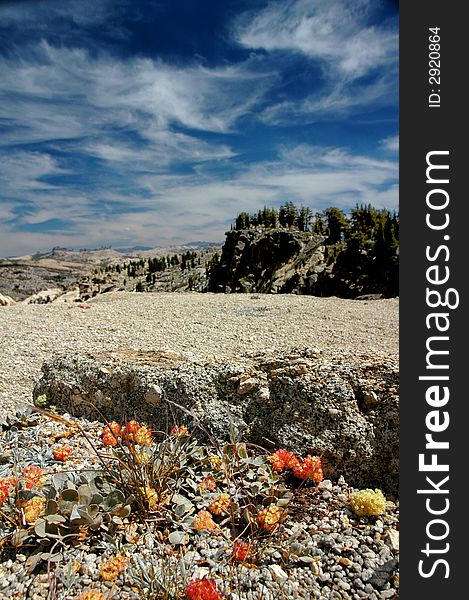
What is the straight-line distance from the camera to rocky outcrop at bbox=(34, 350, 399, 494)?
296 cm

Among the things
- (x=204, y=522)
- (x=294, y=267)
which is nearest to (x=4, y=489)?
(x=204, y=522)

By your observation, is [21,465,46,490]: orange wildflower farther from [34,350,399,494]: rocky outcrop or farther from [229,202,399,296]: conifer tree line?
[229,202,399,296]: conifer tree line

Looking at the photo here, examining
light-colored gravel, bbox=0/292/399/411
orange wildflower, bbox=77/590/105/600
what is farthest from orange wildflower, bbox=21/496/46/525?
light-colored gravel, bbox=0/292/399/411

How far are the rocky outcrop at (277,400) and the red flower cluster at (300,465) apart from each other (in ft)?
0.73

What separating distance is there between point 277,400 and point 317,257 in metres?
23.3

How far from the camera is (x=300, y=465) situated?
9.12ft

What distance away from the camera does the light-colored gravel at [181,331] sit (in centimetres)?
609

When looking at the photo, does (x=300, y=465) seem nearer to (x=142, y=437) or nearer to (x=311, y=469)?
(x=311, y=469)

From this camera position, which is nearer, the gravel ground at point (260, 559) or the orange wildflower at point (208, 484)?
the gravel ground at point (260, 559)

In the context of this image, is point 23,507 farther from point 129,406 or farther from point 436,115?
point 436,115

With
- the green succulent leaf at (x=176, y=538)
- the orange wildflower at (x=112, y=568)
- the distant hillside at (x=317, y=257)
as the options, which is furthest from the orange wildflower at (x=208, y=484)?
the distant hillside at (x=317, y=257)

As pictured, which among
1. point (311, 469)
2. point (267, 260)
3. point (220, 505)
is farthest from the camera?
point (267, 260)

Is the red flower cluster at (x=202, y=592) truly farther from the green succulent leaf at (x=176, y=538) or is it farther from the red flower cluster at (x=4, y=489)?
the red flower cluster at (x=4, y=489)

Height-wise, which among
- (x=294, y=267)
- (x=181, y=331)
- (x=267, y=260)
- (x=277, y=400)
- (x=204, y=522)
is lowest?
(x=204, y=522)
